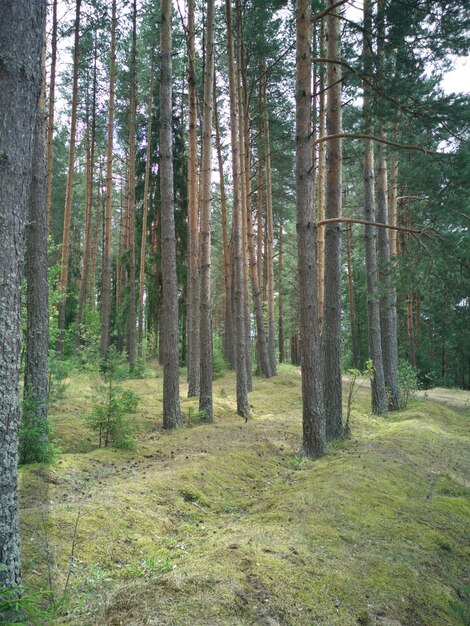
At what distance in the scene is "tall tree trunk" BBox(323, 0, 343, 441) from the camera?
927 cm

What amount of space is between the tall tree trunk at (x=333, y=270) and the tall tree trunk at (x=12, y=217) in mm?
7206

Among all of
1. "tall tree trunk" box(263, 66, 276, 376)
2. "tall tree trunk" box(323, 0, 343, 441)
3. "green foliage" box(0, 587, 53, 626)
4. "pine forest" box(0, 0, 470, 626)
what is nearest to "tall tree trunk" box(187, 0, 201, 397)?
"pine forest" box(0, 0, 470, 626)

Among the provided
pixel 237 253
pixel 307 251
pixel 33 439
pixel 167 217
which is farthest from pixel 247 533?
pixel 237 253

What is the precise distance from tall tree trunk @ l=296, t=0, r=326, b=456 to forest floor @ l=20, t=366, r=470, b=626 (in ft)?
2.15

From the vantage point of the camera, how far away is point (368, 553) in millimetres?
4219

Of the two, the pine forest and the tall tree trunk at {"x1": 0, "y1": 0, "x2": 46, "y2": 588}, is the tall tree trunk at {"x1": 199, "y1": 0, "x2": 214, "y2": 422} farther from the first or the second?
the tall tree trunk at {"x1": 0, "y1": 0, "x2": 46, "y2": 588}

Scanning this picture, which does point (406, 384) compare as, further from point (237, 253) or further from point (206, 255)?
point (206, 255)

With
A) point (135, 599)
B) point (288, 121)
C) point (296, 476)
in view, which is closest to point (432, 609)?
point (135, 599)

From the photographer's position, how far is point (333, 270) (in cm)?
945

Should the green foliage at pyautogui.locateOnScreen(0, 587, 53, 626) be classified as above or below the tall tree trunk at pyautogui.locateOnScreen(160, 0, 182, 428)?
below

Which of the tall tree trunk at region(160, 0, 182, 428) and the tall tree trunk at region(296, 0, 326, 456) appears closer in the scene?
the tall tree trunk at region(296, 0, 326, 456)

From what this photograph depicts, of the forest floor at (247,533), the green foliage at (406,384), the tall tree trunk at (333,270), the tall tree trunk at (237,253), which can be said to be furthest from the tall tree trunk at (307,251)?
the green foliage at (406,384)

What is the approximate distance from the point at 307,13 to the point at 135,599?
8684 millimetres

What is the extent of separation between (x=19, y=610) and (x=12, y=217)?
2229 mm
